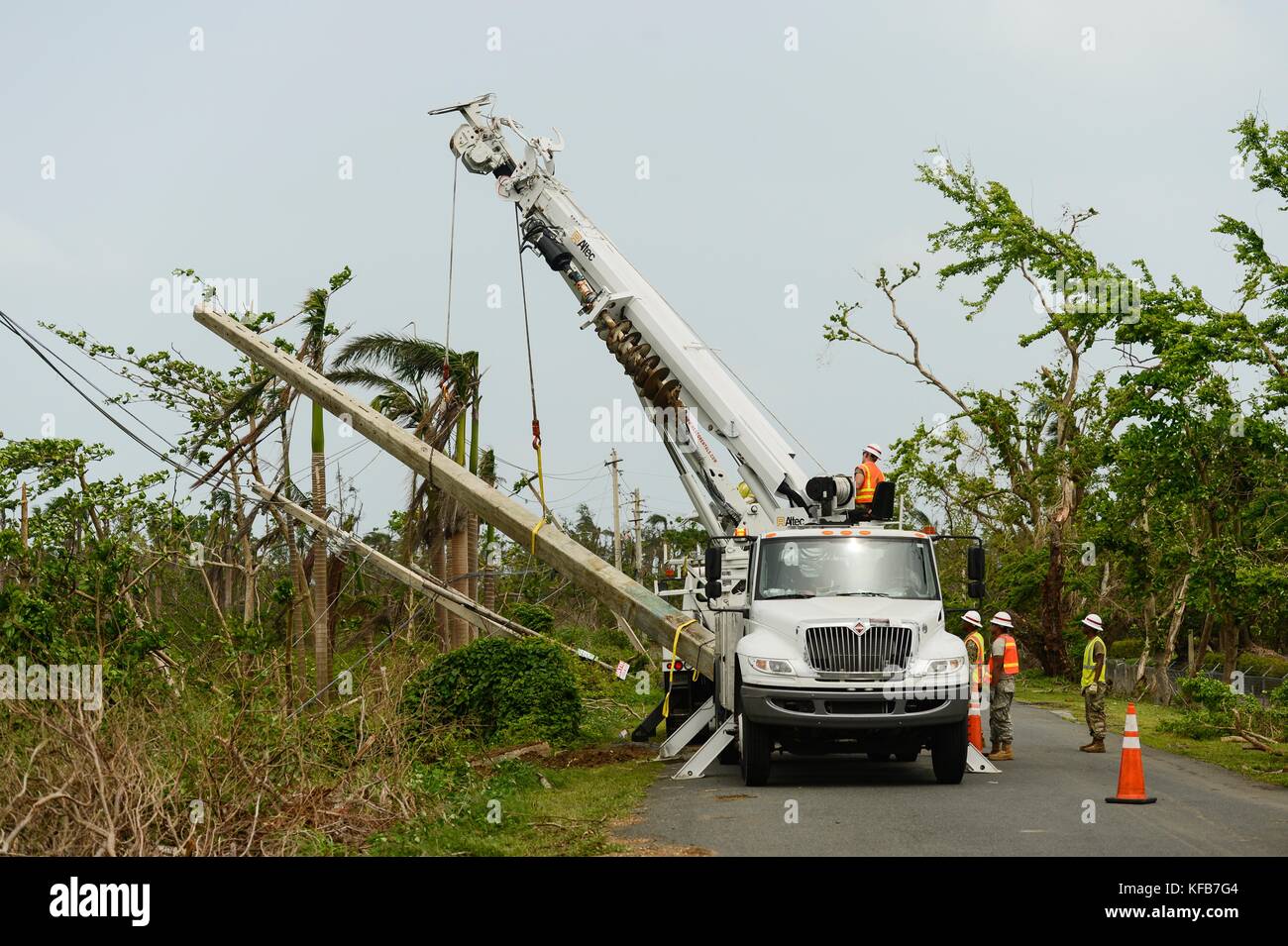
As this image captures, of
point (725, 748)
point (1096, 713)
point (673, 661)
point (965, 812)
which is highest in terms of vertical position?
point (673, 661)

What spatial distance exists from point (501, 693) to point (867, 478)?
5.44 meters

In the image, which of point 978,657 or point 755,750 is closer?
point 755,750

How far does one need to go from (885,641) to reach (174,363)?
21174 mm

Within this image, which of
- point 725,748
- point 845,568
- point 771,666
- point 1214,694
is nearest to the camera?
point 771,666

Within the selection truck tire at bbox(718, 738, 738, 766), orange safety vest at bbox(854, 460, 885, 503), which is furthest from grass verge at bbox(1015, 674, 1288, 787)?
truck tire at bbox(718, 738, 738, 766)

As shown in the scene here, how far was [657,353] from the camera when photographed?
16.4 m

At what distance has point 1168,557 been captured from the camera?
2434 cm

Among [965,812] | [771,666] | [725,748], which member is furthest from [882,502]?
[965,812]

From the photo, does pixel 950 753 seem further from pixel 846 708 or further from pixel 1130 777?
pixel 1130 777

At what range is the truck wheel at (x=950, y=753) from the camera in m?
13.7

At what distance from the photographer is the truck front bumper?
13.2 meters

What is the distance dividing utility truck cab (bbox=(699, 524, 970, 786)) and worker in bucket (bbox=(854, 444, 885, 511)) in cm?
32

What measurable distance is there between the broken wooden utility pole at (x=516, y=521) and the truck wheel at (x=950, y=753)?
3536 millimetres
